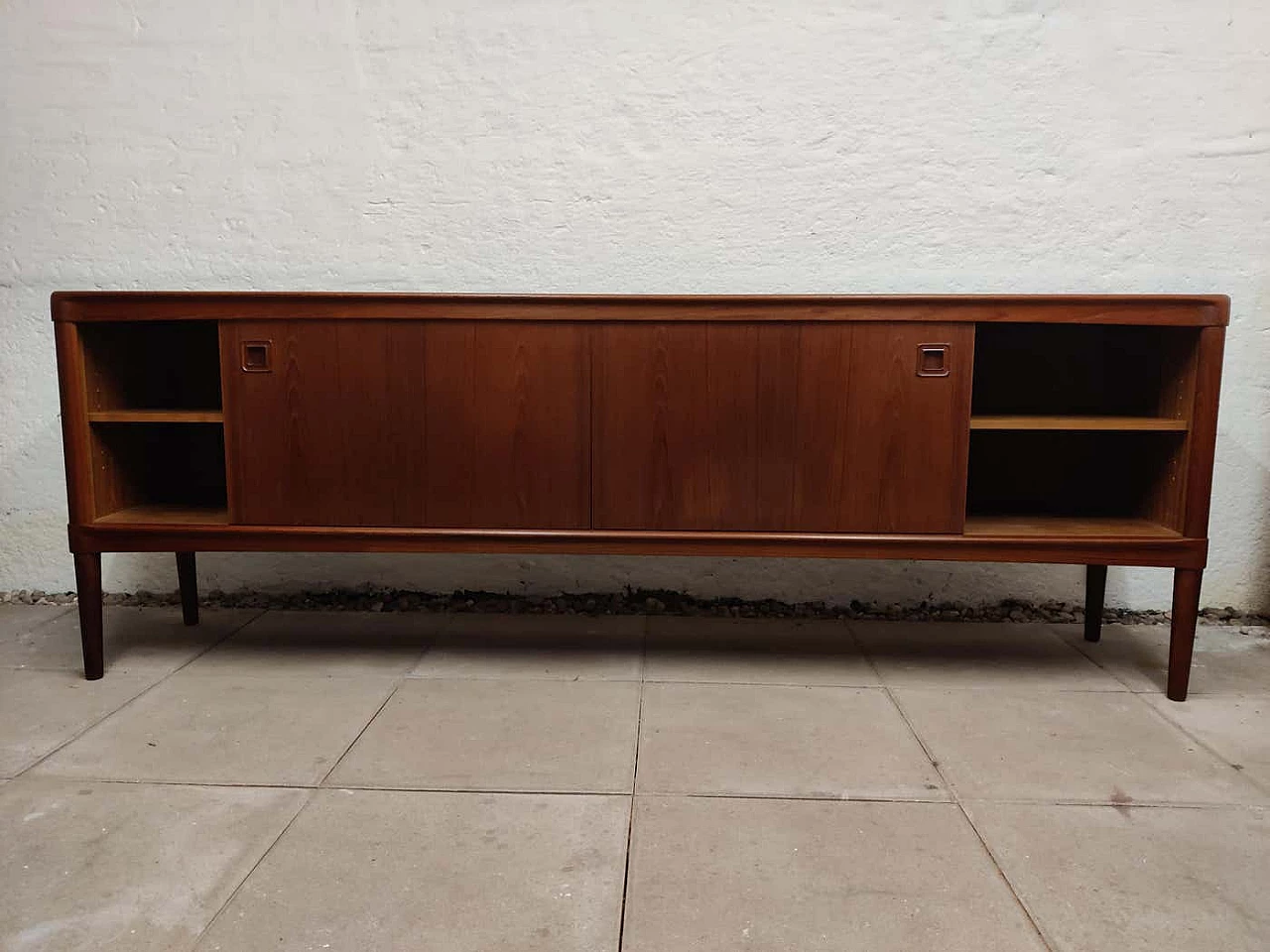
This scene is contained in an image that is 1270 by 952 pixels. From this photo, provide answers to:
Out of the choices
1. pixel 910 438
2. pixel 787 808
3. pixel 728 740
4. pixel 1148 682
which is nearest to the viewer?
pixel 787 808

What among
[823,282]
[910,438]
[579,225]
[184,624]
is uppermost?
[579,225]

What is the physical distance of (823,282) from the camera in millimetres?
2217

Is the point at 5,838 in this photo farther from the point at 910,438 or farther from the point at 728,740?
the point at 910,438

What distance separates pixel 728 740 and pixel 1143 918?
2.29 feet

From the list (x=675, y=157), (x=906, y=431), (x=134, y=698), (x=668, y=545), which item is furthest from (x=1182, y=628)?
(x=134, y=698)

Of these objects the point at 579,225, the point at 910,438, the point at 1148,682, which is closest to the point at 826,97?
the point at 579,225

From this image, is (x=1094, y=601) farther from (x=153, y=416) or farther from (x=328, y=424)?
(x=153, y=416)

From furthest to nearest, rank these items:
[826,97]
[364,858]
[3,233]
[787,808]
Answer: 1. [3,233]
2. [826,97]
3. [787,808]
4. [364,858]

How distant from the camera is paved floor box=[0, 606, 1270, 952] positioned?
1.05 m

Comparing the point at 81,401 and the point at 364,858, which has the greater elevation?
the point at 81,401

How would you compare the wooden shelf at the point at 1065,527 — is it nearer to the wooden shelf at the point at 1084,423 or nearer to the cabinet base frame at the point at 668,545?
the cabinet base frame at the point at 668,545

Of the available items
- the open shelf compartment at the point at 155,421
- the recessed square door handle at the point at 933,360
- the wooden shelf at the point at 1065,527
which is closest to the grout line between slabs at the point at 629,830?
the wooden shelf at the point at 1065,527

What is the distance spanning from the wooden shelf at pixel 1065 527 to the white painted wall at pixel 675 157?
17.9 inches

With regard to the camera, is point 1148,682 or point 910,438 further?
point 1148,682
